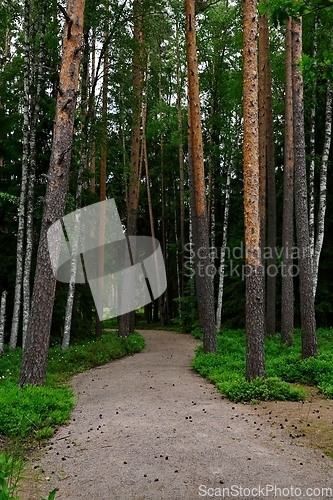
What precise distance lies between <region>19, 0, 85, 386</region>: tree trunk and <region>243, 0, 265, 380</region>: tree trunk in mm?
3091

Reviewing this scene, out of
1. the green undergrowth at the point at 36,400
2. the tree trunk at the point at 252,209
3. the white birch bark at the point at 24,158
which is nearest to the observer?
the green undergrowth at the point at 36,400

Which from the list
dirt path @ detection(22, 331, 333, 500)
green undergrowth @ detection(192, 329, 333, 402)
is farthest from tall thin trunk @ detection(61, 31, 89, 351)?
dirt path @ detection(22, 331, 333, 500)

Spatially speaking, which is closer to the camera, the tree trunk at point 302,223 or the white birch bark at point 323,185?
the tree trunk at point 302,223

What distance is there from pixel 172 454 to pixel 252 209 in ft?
15.3

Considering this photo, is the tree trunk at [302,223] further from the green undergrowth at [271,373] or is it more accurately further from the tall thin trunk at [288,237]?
the tall thin trunk at [288,237]

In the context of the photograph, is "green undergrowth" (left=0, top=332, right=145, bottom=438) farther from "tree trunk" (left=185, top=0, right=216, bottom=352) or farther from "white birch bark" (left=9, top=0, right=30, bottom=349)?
"tree trunk" (left=185, top=0, right=216, bottom=352)

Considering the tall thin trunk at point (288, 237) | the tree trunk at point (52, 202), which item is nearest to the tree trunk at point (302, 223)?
the tall thin trunk at point (288, 237)

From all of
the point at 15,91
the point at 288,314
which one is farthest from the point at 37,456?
the point at 15,91

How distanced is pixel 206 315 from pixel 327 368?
11.4ft

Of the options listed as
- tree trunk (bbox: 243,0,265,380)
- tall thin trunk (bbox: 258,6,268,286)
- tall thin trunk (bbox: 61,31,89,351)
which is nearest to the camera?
tree trunk (bbox: 243,0,265,380)

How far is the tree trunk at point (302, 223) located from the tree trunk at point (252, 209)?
6.49ft

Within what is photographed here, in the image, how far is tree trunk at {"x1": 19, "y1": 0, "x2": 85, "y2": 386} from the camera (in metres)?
6.94

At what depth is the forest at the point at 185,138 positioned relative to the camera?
7152 mm

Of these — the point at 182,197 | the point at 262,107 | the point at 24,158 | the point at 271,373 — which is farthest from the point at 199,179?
the point at 182,197
